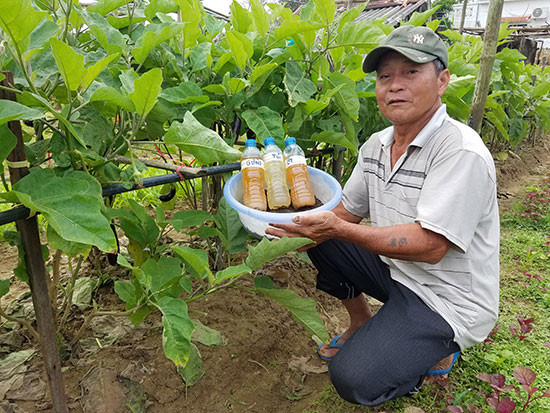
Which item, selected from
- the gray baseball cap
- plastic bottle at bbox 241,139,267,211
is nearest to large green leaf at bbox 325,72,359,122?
the gray baseball cap

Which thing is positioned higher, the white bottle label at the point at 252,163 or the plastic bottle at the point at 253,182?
the white bottle label at the point at 252,163

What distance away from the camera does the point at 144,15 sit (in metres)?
2.09

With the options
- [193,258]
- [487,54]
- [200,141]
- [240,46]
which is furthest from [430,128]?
[487,54]

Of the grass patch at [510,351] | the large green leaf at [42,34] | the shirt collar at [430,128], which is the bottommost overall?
the grass patch at [510,351]

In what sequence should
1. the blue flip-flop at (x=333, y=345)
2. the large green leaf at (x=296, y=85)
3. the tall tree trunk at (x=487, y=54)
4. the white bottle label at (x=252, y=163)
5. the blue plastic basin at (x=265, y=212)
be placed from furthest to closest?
the tall tree trunk at (x=487, y=54) → the blue flip-flop at (x=333, y=345) → the large green leaf at (x=296, y=85) → the white bottle label at (x=252, y=163) → the blue plastic basin at (x=265, y=212)

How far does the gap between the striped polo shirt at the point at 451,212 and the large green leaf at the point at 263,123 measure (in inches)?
21.1

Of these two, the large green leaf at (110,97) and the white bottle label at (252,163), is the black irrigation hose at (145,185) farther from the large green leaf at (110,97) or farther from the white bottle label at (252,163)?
the large green leaf at (110,97)

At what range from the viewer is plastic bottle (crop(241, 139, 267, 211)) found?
168 cm

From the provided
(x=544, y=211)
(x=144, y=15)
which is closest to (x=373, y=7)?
(x=544, y=211)

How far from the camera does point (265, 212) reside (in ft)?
5.24

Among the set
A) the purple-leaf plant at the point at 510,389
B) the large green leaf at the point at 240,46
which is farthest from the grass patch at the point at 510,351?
the large green leaf at the point at 240,46

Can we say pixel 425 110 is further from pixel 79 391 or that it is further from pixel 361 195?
pixel 79 391

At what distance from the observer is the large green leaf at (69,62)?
1.01m

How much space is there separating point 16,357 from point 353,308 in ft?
5.09
